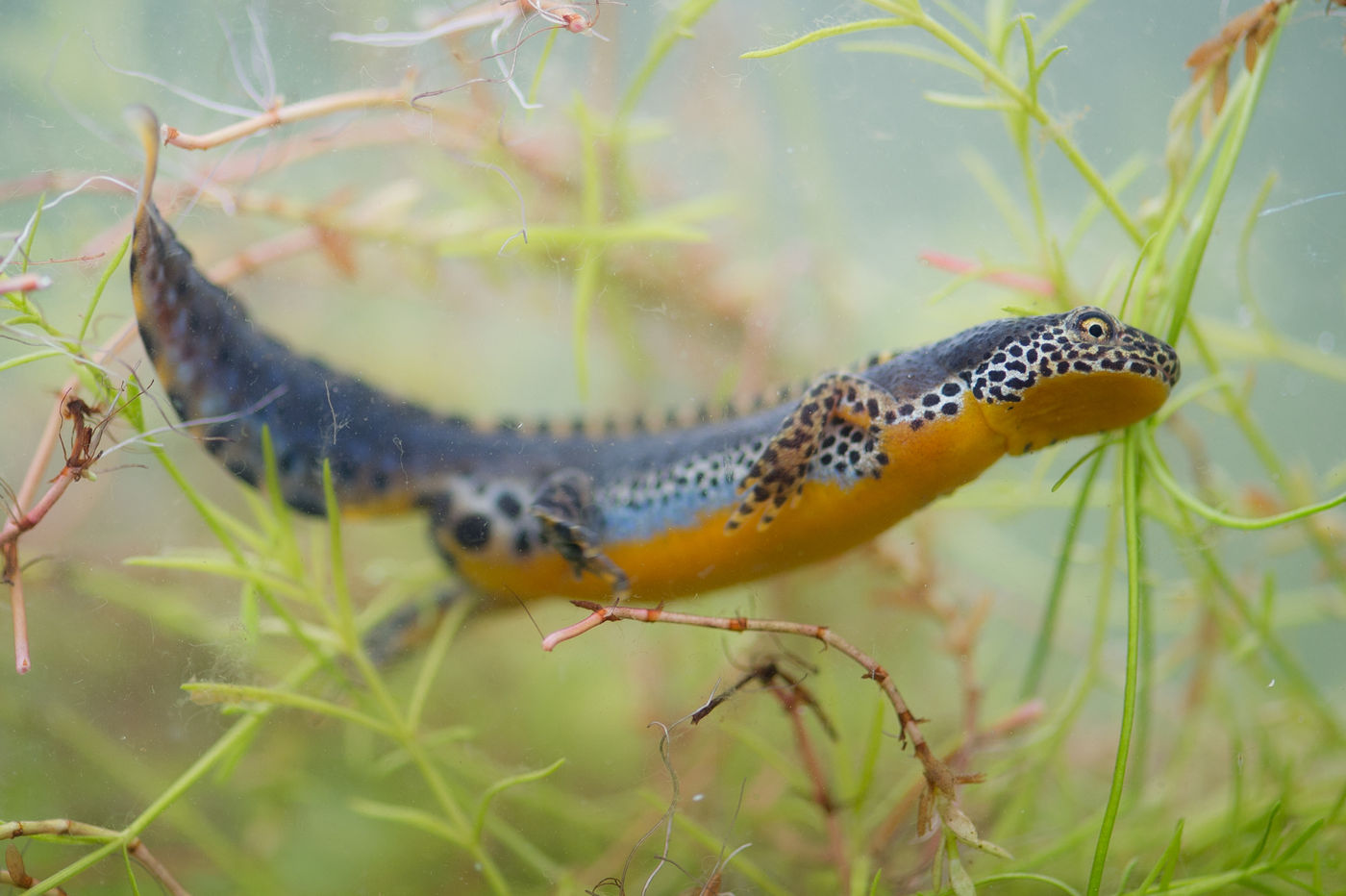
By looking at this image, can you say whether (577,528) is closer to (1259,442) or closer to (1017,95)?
(1017,95)

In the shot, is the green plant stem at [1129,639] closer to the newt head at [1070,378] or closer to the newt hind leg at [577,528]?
the newt head at [1070,378]

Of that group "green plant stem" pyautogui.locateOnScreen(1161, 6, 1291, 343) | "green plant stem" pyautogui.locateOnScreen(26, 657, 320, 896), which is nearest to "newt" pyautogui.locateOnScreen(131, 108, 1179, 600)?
"green plant stem" pyautogui.locateOnScreen(1161, 6, 1291, 343)

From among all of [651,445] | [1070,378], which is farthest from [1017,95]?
[651,445]

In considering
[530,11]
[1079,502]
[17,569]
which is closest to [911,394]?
[1079,502]

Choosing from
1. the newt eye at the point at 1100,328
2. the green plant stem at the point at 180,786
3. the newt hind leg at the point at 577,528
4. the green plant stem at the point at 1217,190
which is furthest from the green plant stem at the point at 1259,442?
the green plant stem at the point at 180,786

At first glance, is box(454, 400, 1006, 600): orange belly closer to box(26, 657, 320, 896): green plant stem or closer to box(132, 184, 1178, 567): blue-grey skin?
box(132, 184, 1178, 567): blue-grey skin

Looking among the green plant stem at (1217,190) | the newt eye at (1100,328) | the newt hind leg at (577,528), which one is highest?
the green plant stem at (1217,190)
